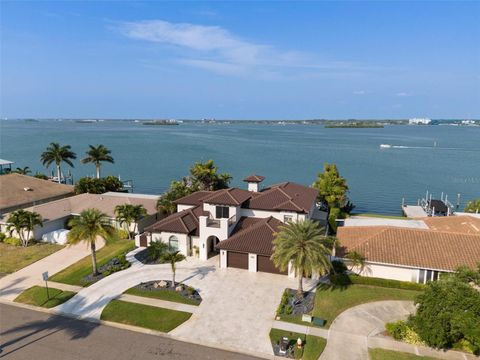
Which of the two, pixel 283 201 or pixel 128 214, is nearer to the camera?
pixel 283 201

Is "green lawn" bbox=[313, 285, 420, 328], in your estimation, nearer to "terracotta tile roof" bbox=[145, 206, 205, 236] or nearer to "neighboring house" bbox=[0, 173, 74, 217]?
"terracotta tile roof" bbox=[145, 206, 205, 236]

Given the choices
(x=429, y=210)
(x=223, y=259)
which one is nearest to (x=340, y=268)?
(x=223, y=259)

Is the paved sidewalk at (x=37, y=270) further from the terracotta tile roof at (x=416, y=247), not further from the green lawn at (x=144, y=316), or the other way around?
the terracotta tile roof at (x=416, y=247)

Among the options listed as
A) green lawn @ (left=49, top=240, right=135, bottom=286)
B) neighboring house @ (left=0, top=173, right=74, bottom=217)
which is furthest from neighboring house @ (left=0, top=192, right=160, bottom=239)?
neighboring house @ (left=0, top=173, right=74, bottom=217)

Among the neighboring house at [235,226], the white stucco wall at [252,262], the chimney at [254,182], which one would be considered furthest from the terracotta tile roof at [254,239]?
the chimney at [254,182]

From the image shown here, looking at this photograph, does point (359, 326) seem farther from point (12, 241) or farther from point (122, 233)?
point (12, 241)

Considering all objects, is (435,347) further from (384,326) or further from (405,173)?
(405,173)
